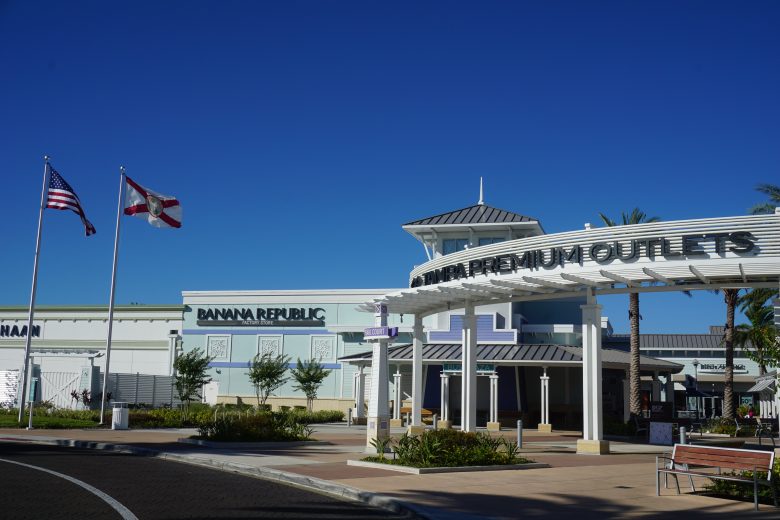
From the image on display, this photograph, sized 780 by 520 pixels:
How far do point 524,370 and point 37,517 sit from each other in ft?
115

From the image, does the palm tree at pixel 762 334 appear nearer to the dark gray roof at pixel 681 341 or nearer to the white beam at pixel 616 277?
the white beam at pixel 616 277

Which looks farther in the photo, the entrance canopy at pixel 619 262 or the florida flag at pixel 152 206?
the florida flag at pixel 152 206

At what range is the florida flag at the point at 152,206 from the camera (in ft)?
107

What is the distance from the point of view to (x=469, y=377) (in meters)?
27.6

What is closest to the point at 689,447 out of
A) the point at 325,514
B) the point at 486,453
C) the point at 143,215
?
the point at 486,453

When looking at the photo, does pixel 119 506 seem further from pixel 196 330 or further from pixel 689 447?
pixel 196 330

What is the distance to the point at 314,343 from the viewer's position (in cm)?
5291

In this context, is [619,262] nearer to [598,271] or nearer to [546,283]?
[598,271]

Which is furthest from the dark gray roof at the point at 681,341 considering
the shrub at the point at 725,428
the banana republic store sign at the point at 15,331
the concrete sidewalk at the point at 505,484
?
the concrete sidewalk at the point at 505,484

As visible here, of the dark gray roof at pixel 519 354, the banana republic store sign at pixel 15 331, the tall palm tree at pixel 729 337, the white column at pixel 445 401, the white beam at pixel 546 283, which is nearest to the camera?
the white beam at pixel 546 283

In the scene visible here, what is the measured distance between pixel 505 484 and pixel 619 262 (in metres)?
8.65

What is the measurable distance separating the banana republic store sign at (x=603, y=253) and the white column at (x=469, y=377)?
5.55 feet

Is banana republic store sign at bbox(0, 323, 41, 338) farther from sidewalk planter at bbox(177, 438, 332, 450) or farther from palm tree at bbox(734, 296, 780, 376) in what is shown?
palm tree at bbox(734, 296, 780, 376)

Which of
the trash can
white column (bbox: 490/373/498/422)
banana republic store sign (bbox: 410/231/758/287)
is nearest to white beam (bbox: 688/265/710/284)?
banana republic store sign (bbox: 410/231/758/287)
